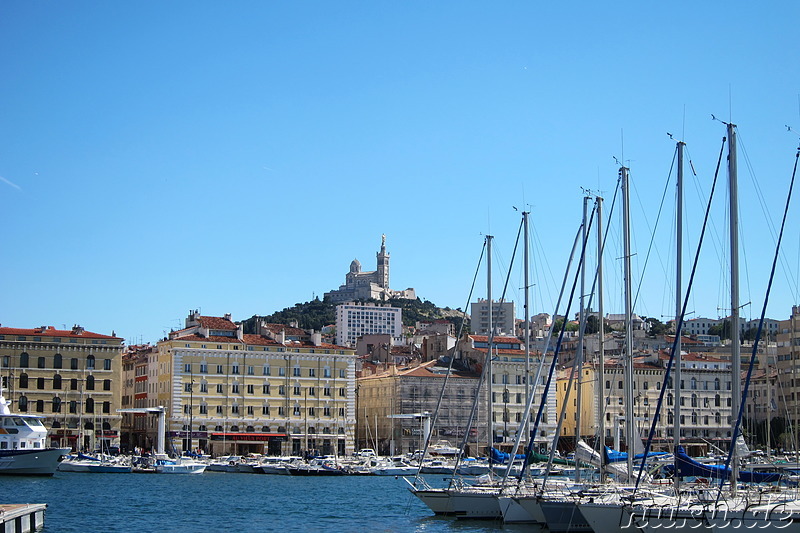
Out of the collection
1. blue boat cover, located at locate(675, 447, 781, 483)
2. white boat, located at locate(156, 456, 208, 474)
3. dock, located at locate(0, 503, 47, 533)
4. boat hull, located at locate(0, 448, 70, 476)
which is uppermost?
blue boat cover, located at locate(675, 447, 781, 483)

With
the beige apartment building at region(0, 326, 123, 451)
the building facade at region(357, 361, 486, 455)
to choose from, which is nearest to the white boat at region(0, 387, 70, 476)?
the beige apartment building at region(0, 326, 123, 451)

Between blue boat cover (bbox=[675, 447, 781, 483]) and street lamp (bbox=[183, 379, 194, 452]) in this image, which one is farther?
street lamp (bbox=[183, 379, 194, 452])

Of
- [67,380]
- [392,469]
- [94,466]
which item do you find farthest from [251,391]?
[94,466]

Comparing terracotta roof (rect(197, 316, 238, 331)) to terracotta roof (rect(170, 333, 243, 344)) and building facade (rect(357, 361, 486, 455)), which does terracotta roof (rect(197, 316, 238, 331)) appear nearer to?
terracotta roof (rect(170, 333, 243, 344))

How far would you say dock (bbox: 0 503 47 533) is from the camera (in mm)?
37344

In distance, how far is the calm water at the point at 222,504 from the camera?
161ft

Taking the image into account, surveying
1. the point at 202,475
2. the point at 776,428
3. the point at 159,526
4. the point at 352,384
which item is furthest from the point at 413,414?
the point at 159,526

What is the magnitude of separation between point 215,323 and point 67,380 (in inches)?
609

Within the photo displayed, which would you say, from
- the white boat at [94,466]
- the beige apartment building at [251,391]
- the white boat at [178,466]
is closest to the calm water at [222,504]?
the white boat at [94,466]

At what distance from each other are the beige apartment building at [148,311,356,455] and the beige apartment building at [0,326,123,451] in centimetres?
538

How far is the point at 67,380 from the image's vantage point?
102m

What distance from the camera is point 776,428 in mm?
112250

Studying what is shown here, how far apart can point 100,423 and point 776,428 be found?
65.8m

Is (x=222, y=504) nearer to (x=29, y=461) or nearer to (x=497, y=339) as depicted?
(x=29, y=461)
